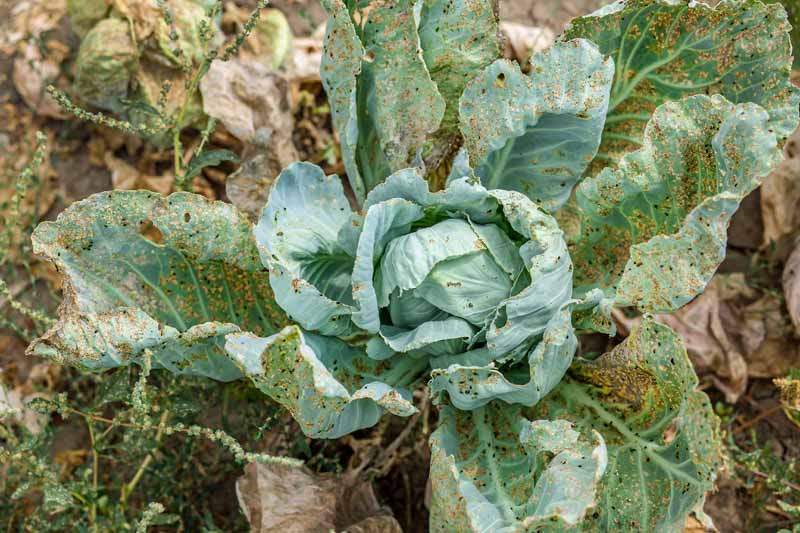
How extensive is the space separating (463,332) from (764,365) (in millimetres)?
1412

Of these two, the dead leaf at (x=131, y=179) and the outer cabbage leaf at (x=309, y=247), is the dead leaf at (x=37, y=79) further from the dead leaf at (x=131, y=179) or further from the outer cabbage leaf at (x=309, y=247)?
the outer cabbage leaf at (x=309, y=247)

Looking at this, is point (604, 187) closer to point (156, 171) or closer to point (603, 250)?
point (603, 250)

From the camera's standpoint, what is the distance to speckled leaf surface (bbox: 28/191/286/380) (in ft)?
6.20

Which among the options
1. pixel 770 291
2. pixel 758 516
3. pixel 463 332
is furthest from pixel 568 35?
pixel 758 516

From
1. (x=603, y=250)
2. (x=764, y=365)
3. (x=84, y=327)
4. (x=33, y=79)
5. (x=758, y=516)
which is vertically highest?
(x=33, y=79)

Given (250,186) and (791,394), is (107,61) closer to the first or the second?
(250,186)

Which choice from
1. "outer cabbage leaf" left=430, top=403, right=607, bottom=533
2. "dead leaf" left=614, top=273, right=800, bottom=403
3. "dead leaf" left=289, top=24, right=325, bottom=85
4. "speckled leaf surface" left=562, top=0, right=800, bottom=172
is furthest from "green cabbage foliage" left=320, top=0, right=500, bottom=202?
"dead leaf" left=614, top=273, right=800, bottom=403

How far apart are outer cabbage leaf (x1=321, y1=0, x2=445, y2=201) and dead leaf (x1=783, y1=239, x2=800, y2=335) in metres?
1.38

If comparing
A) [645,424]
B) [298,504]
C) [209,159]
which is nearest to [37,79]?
[209,159]

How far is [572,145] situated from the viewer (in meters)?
2.14

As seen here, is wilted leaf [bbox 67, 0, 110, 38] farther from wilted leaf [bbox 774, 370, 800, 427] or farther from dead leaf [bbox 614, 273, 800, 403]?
wilted leaf [bbox 774, 370, 800, 427]

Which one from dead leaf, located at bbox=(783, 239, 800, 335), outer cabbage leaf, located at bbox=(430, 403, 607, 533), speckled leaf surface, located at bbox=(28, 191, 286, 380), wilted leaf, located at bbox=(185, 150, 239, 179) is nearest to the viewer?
outer cabbage leaf, located at bbox=(430, 403, 607, 533)

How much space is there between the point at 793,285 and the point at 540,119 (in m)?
1.21

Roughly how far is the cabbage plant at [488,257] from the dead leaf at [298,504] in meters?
0.32
